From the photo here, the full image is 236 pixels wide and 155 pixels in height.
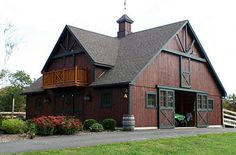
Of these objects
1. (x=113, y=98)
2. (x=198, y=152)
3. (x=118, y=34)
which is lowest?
(x=198, y=152)

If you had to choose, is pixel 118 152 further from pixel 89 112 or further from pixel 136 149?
pixel 89 112

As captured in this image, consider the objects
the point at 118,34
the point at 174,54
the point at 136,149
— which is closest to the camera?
the point at 136,149

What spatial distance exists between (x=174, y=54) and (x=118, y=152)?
15.8m

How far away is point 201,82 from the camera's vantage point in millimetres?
28844

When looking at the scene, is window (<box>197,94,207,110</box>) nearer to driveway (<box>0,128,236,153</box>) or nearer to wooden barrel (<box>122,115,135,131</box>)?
wooden barrel (<box>122,115,135,131</box>)

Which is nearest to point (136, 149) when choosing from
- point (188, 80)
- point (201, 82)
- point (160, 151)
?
point (160, 151)

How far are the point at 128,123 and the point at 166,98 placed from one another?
4.57 metres

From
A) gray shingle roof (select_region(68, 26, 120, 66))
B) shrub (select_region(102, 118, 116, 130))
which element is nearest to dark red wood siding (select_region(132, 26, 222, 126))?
shrub (select_region(102, 118, 116, 130))

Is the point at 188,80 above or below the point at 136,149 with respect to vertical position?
above

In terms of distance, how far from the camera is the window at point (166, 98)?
23.9 metres

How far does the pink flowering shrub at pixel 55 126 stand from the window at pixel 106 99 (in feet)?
17.3

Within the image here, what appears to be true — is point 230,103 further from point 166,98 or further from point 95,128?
point 95,128

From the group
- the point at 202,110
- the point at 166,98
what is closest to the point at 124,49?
the point at 166,98

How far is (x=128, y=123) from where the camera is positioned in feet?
67.9
